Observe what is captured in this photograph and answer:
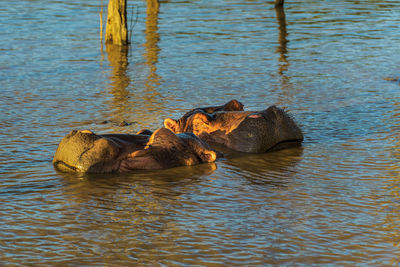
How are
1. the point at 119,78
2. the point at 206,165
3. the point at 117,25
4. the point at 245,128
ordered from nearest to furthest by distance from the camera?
1. the point at 206,165
2. the point at 245,128
3. the point at 119,78
4. the point at 117,25

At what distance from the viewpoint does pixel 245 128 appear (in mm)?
8836

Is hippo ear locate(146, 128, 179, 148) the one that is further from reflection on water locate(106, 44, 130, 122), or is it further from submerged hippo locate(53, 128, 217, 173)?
reflection on water locate(106, 44, 130, 122)

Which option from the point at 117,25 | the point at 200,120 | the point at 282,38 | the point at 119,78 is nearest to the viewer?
the point at 200,120

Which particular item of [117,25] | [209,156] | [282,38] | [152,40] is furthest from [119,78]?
[282,38]

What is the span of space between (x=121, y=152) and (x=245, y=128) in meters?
1.77

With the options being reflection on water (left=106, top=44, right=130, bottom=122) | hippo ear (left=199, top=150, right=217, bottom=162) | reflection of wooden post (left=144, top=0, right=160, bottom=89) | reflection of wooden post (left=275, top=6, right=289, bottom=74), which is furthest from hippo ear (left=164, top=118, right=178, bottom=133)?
reflection of wooden post (left=275, top=6, right=289, bottom=74)

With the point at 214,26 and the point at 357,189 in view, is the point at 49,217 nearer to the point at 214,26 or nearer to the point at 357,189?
the point at 357,189

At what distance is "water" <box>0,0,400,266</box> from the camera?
5949 mm

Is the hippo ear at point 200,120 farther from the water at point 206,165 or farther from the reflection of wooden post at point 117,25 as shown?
the reflection of wooden post at point 117,25

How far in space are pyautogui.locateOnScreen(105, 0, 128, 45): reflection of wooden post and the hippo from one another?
9129 millimetres

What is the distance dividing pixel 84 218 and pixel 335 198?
264cm

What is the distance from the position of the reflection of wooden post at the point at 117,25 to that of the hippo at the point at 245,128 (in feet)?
30.0

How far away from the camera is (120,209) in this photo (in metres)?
6.82

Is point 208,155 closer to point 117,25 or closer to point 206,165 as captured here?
point 206,165
